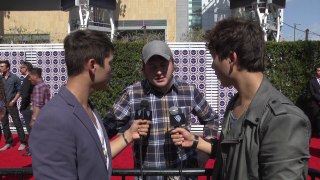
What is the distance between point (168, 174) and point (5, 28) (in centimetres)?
2736

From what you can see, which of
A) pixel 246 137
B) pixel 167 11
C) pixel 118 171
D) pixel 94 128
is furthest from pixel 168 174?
pixel 167 11

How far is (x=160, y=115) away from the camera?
2.84 metres

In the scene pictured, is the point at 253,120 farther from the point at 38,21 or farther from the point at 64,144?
the point at 38,21

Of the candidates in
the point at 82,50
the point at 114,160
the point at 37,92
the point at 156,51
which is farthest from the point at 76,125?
the point at 114,160

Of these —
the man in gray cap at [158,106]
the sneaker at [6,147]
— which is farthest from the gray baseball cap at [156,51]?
the sneaker at [6,147]

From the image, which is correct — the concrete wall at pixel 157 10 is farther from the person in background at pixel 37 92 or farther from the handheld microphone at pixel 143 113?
the handheld microphone at pixel 143 113

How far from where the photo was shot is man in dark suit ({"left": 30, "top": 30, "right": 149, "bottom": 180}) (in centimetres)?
168

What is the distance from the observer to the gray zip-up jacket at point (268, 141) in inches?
61.1

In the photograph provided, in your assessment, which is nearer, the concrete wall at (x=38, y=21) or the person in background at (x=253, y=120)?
the person in background at (x=253, y=120)

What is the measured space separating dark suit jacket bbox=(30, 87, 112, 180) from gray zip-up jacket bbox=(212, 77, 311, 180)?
0.58 metres

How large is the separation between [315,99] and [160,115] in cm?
793

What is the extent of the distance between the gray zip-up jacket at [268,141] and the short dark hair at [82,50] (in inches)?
26.1

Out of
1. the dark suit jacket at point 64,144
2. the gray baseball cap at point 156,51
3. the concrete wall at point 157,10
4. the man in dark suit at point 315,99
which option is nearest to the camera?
the dark suit jacket at point 64,144

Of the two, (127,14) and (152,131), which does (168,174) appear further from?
(127,14)
